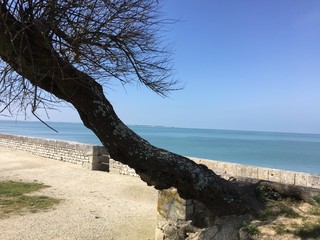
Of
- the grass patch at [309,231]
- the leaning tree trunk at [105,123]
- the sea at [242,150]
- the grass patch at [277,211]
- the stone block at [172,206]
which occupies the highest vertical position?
the leaning tree trunk at [105,123]

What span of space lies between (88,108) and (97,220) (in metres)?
4.42

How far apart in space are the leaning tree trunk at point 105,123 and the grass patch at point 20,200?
4.95 meters

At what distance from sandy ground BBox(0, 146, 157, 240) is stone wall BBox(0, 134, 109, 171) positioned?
49 cm

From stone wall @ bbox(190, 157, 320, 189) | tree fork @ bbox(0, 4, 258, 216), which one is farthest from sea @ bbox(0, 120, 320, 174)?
stone wall @ bbox(190, 157, 320, 189)

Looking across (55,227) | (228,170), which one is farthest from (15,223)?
(228,170)

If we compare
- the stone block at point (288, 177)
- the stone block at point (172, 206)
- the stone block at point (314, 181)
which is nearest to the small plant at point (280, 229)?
the stone block at point (172, 206)

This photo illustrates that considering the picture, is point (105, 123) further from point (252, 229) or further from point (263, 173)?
point (263, 173)

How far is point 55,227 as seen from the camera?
7.00 meters

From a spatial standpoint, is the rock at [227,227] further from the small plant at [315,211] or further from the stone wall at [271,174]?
the stone wall at [271,174]

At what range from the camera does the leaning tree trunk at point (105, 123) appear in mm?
3357

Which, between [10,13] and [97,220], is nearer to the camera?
[10,13]

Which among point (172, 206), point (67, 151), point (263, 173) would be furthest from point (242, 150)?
point (172, 206)

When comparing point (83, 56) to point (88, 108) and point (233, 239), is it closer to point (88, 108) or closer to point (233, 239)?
point (88, 108)

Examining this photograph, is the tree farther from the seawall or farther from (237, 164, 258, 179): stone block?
(237, 164, 258, 179): stone block
